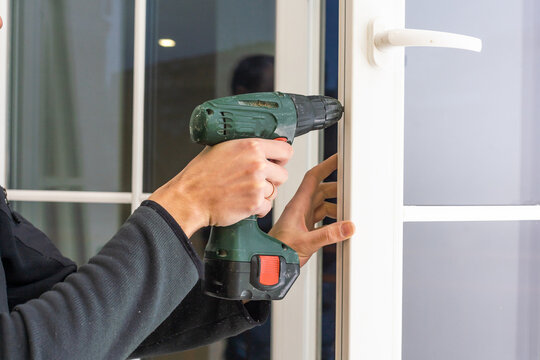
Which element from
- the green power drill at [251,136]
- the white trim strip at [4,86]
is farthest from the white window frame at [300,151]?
the white trim strip at [4,86]

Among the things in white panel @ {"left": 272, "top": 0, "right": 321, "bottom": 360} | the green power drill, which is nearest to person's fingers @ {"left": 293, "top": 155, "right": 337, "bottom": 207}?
the green power drill

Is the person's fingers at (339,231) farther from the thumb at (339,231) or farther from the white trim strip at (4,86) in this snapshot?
the white trim strip at (4,86)

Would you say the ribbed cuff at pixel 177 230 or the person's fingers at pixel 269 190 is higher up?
the person's fingers at pixel 269 190

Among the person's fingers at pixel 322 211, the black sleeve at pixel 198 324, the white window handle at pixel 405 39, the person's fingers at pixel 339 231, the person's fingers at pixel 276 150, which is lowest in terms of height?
the black sleeve at pixel 198 324

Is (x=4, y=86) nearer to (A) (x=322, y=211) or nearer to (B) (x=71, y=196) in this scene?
(B) (x=71, y=196)

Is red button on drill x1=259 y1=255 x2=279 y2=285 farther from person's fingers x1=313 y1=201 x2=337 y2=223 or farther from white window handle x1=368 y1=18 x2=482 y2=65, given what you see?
white window handle x1=368 y1=18 x2=482 y2=65

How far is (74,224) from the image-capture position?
1242 millimetres

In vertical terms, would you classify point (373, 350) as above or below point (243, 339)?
above

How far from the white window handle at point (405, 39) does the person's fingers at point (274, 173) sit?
19 centimetres

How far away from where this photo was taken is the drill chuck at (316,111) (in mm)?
712

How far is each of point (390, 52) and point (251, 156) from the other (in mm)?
242

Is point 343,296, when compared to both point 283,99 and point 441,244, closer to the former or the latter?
point 441,244

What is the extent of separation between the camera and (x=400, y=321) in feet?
2.45

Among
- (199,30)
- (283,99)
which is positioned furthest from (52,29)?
(283,99)
